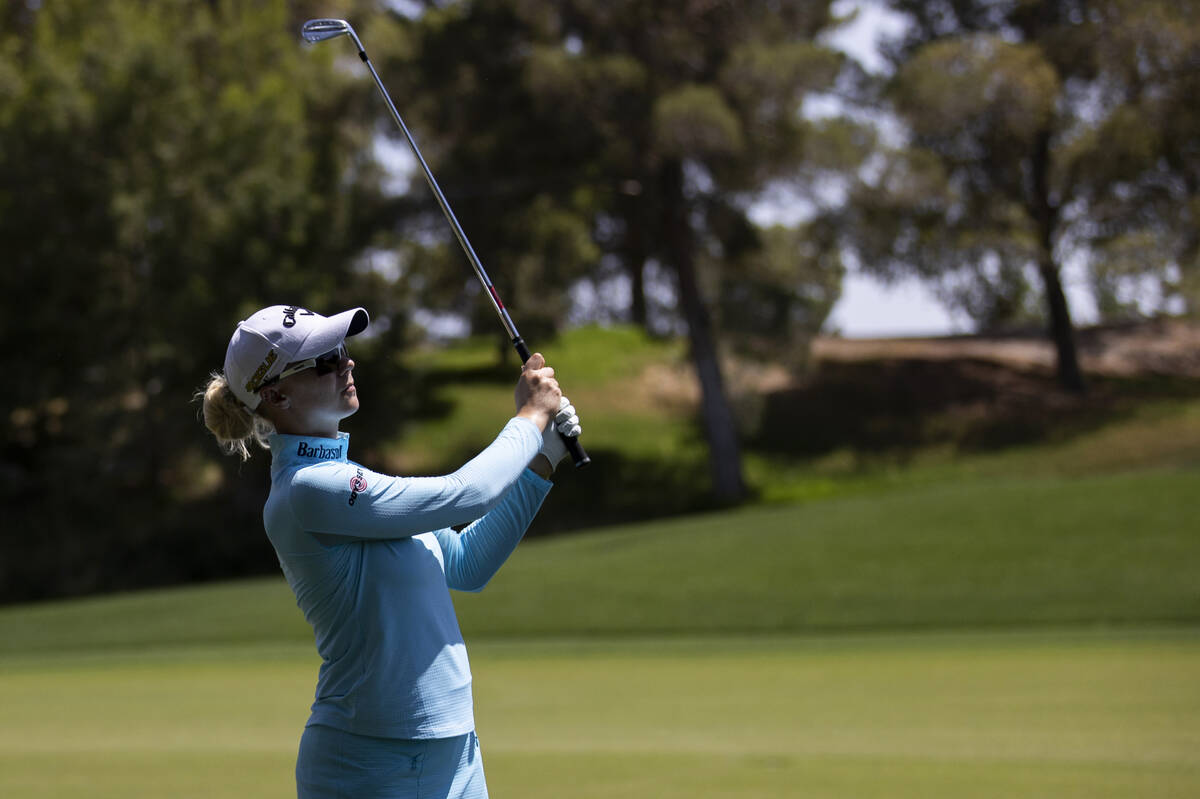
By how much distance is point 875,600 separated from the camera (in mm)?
12844

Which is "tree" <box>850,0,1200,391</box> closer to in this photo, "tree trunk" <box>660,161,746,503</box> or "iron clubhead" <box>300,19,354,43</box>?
"tree trunk" <box>660,161,746,503</box>

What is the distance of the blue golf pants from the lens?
8.25 ft

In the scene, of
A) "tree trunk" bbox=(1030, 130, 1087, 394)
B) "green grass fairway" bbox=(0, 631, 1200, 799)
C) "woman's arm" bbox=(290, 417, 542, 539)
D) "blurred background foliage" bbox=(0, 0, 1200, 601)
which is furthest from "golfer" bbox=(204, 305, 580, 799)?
"tree trunk" bbox=(1030, 130, 1087, 394)

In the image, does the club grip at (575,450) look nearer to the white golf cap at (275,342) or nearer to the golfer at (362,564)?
the golfer at (362,564)

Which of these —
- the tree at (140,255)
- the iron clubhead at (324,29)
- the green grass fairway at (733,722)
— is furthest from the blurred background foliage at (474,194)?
the iron clubhead at (324,29)

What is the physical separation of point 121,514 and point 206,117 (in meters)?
7.89

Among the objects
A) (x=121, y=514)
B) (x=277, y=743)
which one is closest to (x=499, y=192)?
(x=121, y=514)

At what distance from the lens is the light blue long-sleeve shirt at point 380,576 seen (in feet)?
8.12

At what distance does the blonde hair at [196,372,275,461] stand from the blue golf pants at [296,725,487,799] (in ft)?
1.96

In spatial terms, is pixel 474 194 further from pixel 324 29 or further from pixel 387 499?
pixel 387 499

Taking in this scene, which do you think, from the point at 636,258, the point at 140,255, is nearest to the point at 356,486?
the point at 140,255

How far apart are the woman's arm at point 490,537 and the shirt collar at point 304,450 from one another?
0.31 metres

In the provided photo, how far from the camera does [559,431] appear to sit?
2834 millimetres

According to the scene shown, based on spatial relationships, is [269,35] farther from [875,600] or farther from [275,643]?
[875,600]
